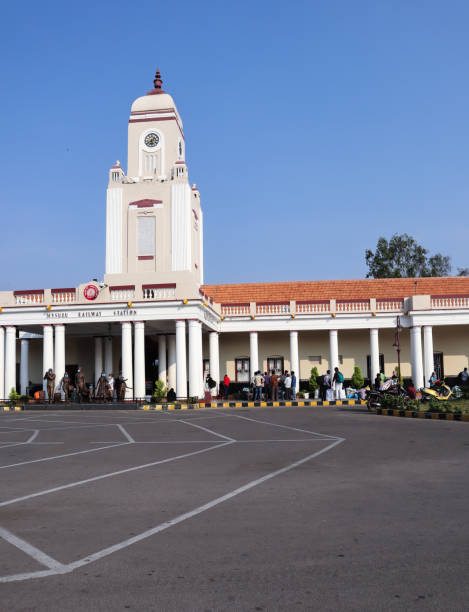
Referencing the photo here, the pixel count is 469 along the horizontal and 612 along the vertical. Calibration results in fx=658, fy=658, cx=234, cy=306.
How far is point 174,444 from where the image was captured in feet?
42.5

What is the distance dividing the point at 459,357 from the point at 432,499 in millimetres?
32786

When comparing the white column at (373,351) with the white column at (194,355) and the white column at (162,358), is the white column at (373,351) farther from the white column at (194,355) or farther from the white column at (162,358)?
the white column at (162,358)

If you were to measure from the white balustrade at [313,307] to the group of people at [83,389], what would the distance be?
36.6 feet

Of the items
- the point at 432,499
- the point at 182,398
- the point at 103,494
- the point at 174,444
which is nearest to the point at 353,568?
the point at 432,499

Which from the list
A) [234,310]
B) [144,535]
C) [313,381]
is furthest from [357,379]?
[144,535]

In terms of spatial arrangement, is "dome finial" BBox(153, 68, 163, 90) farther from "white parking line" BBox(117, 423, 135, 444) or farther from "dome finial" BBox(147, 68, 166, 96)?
"white parking line" BBox(117, 423, 135, 444)

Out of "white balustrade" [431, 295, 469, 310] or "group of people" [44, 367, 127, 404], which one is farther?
"white balustrade" [431, 295, 469, 310]

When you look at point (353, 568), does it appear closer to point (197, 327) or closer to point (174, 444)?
point (174, 444)

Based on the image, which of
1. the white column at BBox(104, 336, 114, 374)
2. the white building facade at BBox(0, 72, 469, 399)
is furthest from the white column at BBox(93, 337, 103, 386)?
the white column at BBox(104, 336, 114, 374)

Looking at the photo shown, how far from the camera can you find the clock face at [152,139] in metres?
37.8

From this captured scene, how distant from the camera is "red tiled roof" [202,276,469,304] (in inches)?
1549

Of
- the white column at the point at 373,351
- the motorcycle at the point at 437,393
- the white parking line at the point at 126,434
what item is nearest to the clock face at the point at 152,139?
the white column at the point at 373,351

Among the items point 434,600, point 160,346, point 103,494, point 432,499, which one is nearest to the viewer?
point 434,600

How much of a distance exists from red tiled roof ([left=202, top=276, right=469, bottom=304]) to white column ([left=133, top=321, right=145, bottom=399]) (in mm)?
8786
